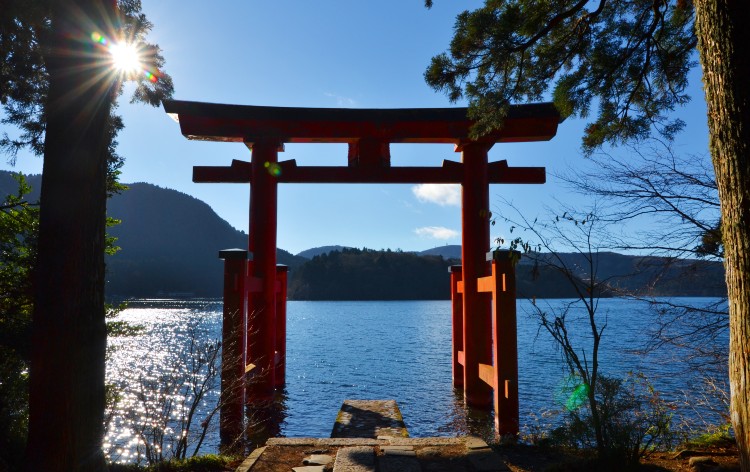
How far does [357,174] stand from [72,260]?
6081 millimetres

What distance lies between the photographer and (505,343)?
691 centimetres

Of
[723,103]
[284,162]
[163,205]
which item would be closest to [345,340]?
[284,162]

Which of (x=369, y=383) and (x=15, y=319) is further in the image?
(x=369, y=383)

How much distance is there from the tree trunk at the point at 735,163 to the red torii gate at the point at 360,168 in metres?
5.43

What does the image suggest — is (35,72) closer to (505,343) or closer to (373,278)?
(505,343)

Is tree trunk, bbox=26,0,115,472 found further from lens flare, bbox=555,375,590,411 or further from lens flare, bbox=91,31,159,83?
lens flare, bbox=555,375,590,411

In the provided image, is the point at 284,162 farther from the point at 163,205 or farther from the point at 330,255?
the point at 163,205

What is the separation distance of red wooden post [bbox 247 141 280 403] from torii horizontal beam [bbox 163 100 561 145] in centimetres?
39

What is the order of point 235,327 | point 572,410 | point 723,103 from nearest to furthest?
1. point 723,103
2. point 572,410
3. point 235,327

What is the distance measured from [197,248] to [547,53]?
13855 cm

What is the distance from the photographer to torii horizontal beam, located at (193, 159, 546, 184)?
8891 mm

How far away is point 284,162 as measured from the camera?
348 inches

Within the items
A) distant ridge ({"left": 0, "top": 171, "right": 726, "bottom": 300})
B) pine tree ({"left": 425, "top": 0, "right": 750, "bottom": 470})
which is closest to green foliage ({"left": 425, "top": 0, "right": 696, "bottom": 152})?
pine tree ({"left": 425, "top": 0, "right": 750, "bottom": 470})

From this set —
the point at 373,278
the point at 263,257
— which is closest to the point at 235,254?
the point at 263,257
